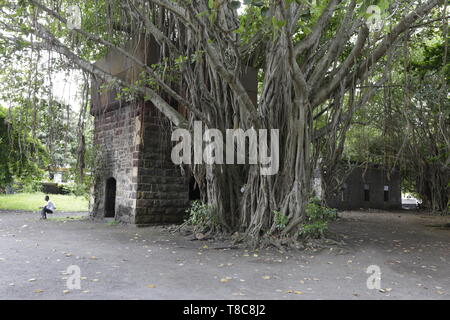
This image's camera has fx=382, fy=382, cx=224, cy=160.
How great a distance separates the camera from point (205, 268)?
15.4 feet

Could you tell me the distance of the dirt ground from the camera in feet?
11.8

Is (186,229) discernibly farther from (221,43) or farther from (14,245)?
(221,43)

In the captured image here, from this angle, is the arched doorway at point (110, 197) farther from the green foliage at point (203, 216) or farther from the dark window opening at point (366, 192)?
the dark window opening at point (366, 192)

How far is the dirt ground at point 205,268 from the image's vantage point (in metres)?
3.59

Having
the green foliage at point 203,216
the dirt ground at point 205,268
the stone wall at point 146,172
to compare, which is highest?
the stone wall at point 146,172

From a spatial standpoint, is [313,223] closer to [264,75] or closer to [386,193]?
[264,75]

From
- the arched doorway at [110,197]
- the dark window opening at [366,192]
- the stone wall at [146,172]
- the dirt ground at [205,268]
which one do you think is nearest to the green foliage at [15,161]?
the arched doorway at [110,197]

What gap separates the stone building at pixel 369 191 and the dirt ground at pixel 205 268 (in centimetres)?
891

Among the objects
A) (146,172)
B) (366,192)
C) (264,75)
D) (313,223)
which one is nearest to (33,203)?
(146,172)

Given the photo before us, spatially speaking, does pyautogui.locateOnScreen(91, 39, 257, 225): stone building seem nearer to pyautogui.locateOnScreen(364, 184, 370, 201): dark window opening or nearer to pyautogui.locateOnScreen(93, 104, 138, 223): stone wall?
pyautogui.locateOnScreen(93, 104, 138, 223): stone wall
